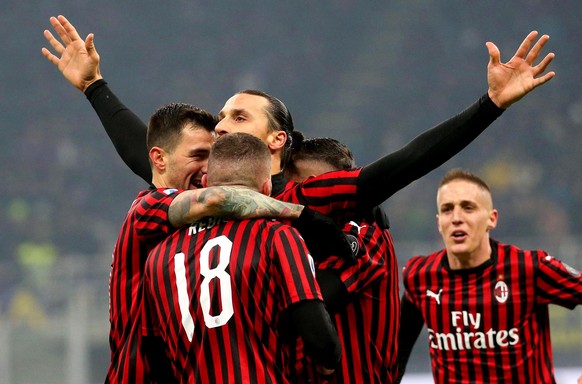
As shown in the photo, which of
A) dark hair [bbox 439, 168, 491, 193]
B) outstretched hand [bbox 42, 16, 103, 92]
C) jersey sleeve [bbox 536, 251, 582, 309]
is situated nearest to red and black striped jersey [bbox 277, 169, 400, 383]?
outstretched hand [bbox 42, 16, 103, 92]

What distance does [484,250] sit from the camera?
5109mm

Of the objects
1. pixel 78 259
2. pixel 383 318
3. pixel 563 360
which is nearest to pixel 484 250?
pixel 383 318

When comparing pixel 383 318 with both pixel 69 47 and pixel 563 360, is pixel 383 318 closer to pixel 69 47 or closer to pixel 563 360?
pixel 69 47

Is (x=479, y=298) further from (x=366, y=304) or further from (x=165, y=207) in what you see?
(x=165, y=207)

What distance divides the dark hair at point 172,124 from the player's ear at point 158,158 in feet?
0.06

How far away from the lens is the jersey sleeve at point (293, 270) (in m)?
2.64

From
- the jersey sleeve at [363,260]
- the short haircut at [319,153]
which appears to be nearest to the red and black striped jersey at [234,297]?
the jersey sleeve at [363,260]

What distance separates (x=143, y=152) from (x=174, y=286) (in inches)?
47.4

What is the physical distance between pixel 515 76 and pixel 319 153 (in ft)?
3.25

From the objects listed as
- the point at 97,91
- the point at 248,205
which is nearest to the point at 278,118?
the point at 248,205

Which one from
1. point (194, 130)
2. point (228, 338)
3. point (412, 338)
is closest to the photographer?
point (228, 338)

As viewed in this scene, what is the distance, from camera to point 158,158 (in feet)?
10.8

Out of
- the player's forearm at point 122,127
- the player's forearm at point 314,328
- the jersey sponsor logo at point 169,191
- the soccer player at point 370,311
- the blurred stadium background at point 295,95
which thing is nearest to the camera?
the player's forearm at point 314,328

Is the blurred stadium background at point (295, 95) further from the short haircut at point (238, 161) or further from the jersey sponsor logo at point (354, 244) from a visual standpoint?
the short haircut at point (238, 161)
